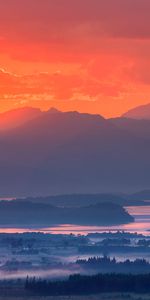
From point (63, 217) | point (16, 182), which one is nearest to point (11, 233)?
point (63, 217)

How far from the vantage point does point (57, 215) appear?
404 feet

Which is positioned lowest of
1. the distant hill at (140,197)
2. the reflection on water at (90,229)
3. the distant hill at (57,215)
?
the reflection on water at (90,229)

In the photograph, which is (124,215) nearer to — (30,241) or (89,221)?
(89,221)

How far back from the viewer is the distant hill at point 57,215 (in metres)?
121

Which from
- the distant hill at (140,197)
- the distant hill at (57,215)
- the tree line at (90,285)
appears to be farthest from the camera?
the distant hill at (140,197)

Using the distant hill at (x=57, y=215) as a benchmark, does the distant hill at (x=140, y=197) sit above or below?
above

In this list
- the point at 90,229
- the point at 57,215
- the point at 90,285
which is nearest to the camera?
the point at 90,285

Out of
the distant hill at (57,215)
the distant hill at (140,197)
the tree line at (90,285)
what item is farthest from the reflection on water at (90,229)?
the tree line at (90,285)

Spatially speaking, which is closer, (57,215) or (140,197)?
(57,215)

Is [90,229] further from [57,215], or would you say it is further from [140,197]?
[140,197]

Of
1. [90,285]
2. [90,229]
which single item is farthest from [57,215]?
[90,285]

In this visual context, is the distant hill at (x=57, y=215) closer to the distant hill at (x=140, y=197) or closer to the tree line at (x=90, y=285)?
the distant hill at (x=140, y=197)

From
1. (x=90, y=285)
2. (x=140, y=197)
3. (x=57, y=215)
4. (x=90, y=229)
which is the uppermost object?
A: (x=140, y=197)

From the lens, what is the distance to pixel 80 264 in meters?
81.5
